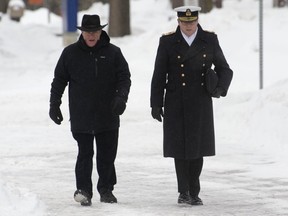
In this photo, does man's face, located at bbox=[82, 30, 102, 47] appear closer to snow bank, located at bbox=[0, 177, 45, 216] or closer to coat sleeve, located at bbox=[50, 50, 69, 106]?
coat sleeve, located at bbox=[50, 50, 69, 106]

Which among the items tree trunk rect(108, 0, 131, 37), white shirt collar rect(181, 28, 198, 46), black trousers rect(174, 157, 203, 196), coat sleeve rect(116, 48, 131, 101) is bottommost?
tree trunk rect(108, 0, 131, 37)

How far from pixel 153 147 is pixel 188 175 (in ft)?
14.8

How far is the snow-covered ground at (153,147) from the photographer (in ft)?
33.7

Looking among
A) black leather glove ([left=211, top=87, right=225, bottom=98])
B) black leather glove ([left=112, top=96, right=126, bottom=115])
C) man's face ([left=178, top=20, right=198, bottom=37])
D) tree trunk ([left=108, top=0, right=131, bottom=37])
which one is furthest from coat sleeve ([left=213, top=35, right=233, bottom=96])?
tree trunk ([left=108, top=0, right=131, bottom=37])

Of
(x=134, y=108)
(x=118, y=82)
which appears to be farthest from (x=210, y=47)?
(x=134, y=108)

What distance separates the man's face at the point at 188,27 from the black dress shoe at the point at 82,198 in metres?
1.66

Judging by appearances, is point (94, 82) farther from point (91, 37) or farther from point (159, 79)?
point (159, 79)

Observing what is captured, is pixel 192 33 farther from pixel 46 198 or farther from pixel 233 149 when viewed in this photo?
pixel 233 149

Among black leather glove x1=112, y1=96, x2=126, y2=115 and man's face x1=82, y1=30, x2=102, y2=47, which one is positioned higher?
man's face x1=82, y1=30, x2=102, y2=47

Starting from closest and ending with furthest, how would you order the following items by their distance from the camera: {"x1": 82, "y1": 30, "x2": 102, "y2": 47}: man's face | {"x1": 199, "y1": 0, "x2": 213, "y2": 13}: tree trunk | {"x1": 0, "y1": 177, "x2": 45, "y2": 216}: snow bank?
{"x1": 0, "y1": 177, "x2": 45, "y2": 216}: snow bank, {"x1": 82, "y1": 30, "x2": 102, "y2": 47}: man's face, {"x1": 199, "y1": 0, "x2": 213, "y2": 13}: tree trunk

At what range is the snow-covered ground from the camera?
10258mm

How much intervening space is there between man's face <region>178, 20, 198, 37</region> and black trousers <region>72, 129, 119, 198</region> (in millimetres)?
1060

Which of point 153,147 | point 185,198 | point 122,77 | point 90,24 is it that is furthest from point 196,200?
point 153,147

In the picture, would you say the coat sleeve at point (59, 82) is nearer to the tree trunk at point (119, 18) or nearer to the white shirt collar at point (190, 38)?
the white shirt collar at point (190, 38)
